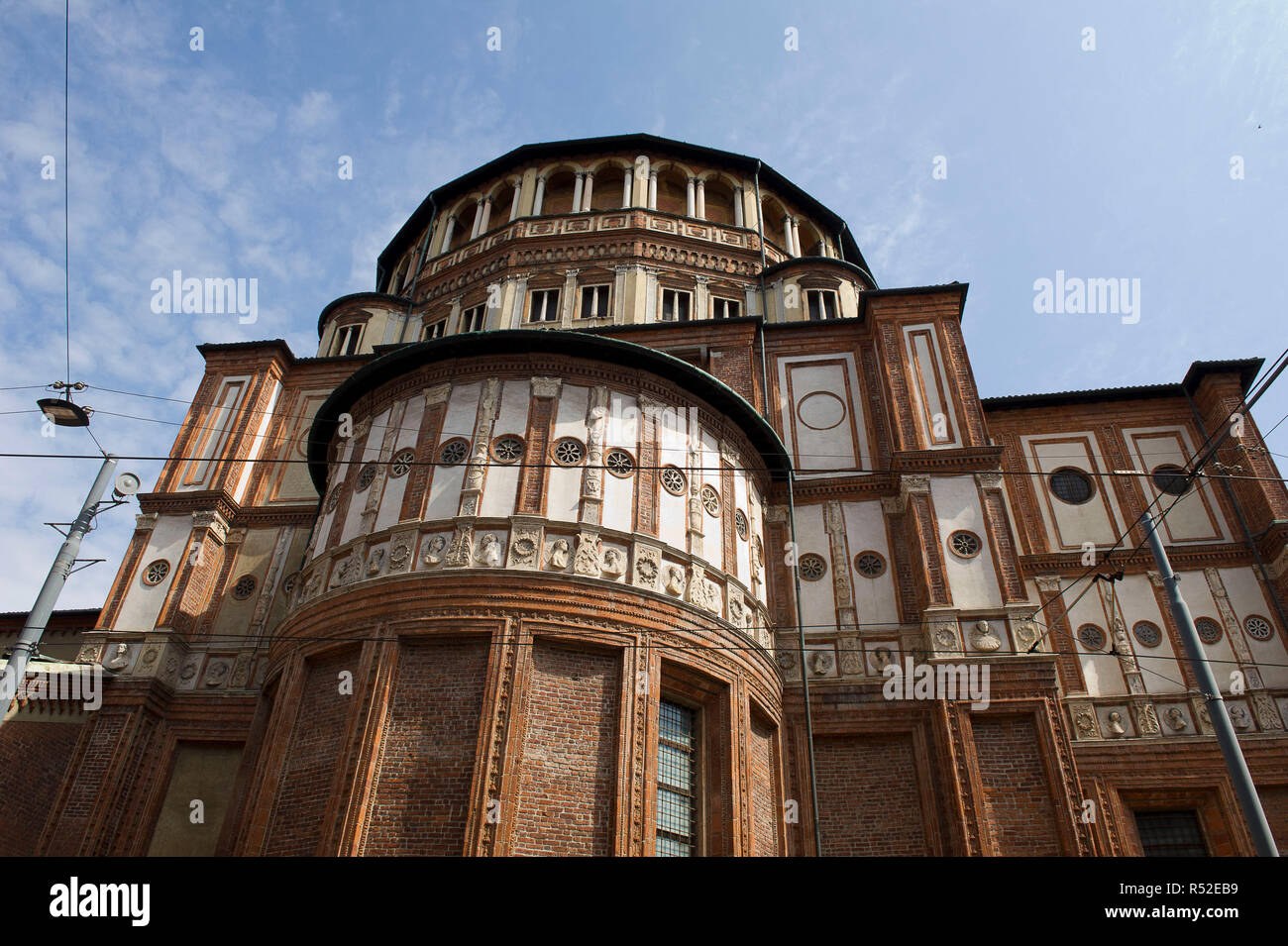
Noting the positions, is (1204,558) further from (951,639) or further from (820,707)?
(820,707)

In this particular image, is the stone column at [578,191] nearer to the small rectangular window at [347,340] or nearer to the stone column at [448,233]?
the stone column at [448,233]

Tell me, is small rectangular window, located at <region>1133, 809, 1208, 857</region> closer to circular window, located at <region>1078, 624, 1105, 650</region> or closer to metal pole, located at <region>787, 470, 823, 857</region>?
circular window, located at <region>1078, 624, 1105, 650</region>

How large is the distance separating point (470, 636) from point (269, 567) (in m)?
9.59

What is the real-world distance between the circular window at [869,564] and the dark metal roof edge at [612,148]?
17.3m

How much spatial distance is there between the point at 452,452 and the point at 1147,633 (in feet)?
55.8

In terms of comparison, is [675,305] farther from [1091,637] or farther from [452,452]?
[1091,637]

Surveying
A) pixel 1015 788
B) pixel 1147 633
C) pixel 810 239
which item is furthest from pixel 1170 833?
pixel 810 239

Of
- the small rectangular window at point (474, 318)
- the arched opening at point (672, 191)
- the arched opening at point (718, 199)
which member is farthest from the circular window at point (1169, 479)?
the small rectangular window at point (474, 318)

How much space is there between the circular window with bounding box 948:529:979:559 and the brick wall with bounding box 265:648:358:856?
39.4ft

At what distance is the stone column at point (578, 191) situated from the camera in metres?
29.2

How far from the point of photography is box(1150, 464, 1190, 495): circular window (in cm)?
2256

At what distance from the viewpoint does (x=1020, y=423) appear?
79.8 feet

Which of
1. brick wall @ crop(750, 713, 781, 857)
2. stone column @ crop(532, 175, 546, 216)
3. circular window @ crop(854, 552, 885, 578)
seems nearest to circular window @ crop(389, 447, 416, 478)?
brick wall @ crop(750, 713, 781, 857)
